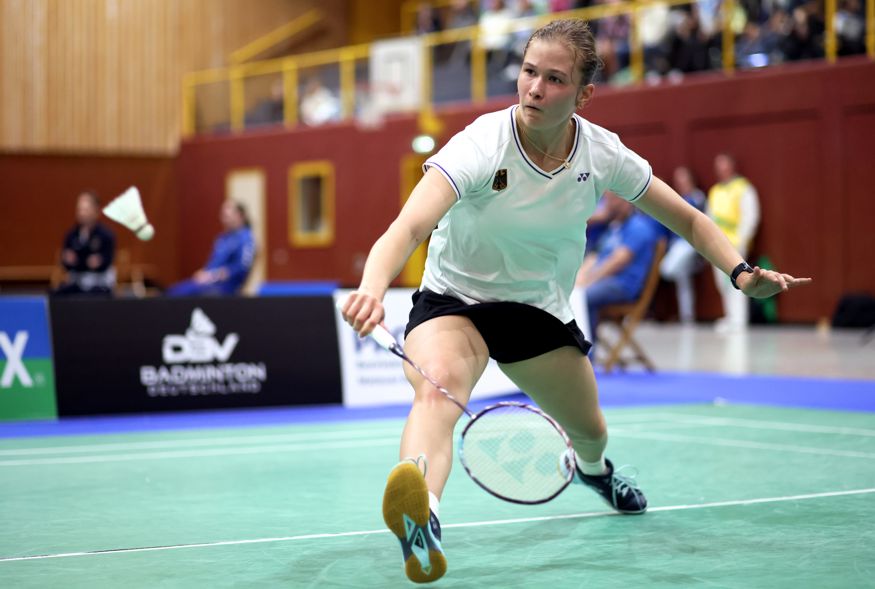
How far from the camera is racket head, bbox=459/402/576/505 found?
3996 millimetres

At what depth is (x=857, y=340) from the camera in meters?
14.2

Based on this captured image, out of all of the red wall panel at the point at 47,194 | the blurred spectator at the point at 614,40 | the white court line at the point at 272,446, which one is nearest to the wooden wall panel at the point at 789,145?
the blurred spectator at the point at 614,40

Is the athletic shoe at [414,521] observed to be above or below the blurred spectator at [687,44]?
below

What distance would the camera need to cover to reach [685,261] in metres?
17.1

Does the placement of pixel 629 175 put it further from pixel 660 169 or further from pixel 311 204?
pixel 311 204

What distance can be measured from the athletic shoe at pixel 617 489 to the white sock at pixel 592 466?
0.05 ft

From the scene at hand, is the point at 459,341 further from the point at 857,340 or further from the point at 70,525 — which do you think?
the point at 857,340

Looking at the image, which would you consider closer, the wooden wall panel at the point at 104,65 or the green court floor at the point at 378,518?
the green court floor at the point at 378,518

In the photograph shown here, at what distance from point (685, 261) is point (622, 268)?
637 cm

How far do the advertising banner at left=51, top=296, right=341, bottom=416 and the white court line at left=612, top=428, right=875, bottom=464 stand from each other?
8.43 feet

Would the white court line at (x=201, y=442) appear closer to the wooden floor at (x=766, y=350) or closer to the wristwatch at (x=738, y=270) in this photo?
the wristwatch at (x=738, y=270)

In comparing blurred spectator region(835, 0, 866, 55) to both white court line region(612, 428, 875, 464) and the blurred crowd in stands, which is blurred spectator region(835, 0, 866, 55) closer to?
the blurred crowd in stands

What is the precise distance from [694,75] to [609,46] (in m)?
1.31

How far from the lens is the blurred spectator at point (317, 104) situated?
2178 cm
